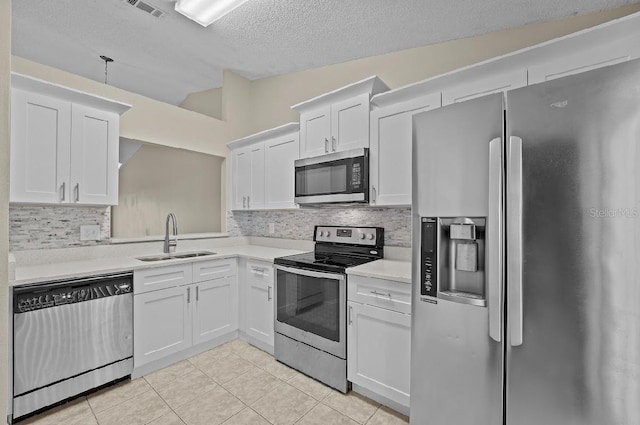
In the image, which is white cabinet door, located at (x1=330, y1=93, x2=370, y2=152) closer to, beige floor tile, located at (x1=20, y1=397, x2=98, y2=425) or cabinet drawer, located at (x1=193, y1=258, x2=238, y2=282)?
cabinet drawer, located at (x1=193, y1=258, x2=238, y2=282)

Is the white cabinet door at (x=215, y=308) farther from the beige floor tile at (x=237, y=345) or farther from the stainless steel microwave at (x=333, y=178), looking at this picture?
the stainless steel microwave at (x=333, y=178)

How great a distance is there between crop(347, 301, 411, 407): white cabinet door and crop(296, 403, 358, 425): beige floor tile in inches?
9.3

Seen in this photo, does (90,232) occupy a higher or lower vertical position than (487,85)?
lower

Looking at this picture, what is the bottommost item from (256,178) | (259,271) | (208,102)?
(259,271)

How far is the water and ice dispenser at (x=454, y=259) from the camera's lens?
1312 millimetres

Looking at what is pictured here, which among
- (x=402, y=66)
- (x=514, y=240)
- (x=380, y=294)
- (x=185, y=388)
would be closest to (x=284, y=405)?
(x=185, y=388)

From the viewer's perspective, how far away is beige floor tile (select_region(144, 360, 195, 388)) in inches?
89.7

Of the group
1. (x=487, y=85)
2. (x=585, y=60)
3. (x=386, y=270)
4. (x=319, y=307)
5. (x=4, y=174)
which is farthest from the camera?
(x=319, y=307)

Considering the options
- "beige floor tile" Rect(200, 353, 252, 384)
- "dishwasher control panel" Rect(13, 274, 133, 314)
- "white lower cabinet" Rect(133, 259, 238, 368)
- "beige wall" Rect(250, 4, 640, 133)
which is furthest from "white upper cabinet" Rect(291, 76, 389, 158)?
"beige floor tile" Rect(200, 353, 252, 384)

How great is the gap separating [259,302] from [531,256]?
2.26 m

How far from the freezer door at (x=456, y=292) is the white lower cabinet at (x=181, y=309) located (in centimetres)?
197

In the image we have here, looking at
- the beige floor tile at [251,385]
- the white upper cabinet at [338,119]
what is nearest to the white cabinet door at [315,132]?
the white upper cabinet at [338,119]

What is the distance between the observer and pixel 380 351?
6.33ft

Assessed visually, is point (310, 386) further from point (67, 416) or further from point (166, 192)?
point (166, 192)
